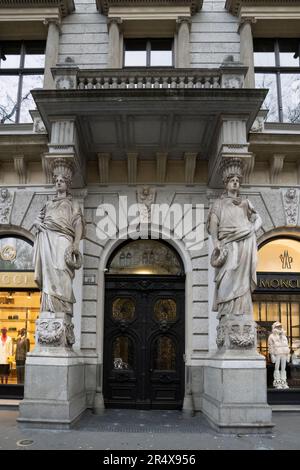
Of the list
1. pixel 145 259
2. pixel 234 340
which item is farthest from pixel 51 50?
pixel 234 340

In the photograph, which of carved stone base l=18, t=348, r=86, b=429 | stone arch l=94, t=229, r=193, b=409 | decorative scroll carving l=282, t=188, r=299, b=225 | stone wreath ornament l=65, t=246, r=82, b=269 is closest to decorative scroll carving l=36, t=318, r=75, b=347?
carved stone base l=18, t=348, r=86, b=429

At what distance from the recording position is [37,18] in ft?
41.4

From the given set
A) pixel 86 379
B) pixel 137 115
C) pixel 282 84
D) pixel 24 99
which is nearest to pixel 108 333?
pixel 86 379

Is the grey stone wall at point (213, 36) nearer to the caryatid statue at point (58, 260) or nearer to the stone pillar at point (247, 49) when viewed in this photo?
the stone pillar at point (247, 49)

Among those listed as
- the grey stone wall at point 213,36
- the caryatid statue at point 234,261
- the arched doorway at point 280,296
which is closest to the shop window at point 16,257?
the caryatid statue at point 234,261

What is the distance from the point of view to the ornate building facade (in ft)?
32.7

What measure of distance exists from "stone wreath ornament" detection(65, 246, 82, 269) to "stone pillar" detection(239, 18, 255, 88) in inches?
238

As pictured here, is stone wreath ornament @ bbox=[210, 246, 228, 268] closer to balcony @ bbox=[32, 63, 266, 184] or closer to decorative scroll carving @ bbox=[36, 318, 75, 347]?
balcony @ bbox=[32, 63, 266, 184]

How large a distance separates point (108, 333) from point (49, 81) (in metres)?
6.31

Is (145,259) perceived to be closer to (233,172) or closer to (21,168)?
(233,172)

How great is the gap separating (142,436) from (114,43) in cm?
928

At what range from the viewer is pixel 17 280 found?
11570mm

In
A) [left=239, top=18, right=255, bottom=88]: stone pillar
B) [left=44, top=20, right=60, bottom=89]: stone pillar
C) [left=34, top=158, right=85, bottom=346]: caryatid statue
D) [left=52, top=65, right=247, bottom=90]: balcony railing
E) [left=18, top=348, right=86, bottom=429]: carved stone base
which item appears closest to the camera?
[left=18, top=348, right=86, bottom=429]: carved stone base

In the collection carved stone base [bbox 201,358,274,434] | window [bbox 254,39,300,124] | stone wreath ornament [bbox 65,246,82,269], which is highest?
window [bbox 254,39,300,124]
